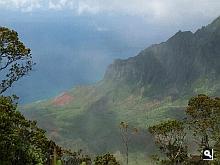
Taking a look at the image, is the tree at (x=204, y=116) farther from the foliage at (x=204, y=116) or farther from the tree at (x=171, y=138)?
the tree at (x=171, y=138)

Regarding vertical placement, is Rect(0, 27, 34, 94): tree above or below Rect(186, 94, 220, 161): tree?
below

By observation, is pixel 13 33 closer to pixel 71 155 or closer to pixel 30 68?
pixel 30 68

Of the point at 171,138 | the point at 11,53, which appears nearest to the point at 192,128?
the point at 171,138

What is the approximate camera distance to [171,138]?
325 ft

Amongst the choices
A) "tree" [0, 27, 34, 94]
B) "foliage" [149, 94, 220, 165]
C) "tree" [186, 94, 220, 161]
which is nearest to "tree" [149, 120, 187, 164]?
"foliage" [149, 94, 220, 165]

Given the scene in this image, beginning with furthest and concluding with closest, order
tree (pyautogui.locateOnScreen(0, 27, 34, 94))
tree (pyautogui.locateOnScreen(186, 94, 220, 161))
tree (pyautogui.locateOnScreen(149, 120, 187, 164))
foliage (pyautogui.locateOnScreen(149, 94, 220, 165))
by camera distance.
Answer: tree (pyautogui.locateOnScreen(149, 120, 187, 164)) → foliage (pyautogui.locateOnScreen(149, 94, 220, 165)) → tree (pyautogui.locateOnScreen(186, 94, 220, 161)) → tree (pyautogui.locateOnScreen(0, 27, 34, 94))

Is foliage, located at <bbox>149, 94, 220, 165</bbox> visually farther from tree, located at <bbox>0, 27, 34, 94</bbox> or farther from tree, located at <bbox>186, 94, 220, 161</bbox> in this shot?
tree, located at <bbox>0, 27, 34, 94</bbox>

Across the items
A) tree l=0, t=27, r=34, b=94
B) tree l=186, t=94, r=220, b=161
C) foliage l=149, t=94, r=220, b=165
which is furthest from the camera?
foliage l=149, t=94, r=220, b=165

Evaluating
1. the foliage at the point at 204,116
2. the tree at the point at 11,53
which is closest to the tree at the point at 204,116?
the foliage at the point at 204,116

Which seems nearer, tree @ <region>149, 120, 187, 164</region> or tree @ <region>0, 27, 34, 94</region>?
tree @ <region>0, 27, 34, 94</region>

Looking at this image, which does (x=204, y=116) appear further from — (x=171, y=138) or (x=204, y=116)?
(x=171, y=138)

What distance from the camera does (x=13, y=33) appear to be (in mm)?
49219

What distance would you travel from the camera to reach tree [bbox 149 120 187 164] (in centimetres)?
9831

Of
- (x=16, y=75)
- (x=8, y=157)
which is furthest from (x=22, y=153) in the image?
(x=16, y=75)
